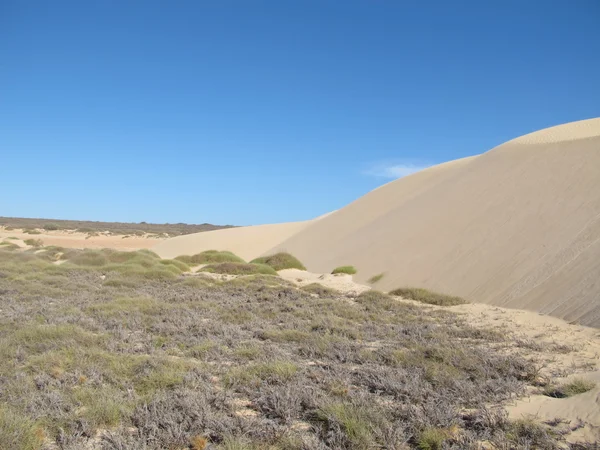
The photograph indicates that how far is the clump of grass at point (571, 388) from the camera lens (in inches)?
211

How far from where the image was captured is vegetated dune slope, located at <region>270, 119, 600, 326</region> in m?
12.2

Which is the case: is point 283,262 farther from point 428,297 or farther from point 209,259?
point 428,297

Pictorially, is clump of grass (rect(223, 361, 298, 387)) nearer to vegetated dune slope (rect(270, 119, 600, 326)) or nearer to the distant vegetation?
vegetated dune slope (rect(270, 119, 600, 326))

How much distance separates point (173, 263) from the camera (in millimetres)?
23672

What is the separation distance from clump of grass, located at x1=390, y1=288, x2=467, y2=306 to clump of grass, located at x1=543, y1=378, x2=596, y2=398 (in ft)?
25.2

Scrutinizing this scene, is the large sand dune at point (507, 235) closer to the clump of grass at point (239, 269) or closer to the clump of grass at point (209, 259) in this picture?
the clump of grass at point (239, 269)

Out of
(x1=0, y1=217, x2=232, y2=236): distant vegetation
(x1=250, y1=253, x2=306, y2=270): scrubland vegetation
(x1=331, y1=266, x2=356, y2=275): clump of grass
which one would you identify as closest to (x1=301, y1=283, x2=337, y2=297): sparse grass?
(x1=331, y1=266, x2=356, y2=275): clump of grass

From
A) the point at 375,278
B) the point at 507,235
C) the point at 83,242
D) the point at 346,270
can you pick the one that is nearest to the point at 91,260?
the point at 346,270

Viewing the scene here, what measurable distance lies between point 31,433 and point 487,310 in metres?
10.8

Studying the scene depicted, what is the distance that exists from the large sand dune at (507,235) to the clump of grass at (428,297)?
0.62 meters

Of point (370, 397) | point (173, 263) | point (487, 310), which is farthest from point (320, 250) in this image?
point (370, 397)

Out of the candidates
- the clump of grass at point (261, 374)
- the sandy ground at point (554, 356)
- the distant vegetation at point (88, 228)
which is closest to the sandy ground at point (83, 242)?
the distant vegetation at point (88, 228)

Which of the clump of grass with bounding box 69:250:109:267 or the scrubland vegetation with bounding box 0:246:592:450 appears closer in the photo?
the scrubland vegetation with bounding box 0:246:592:450

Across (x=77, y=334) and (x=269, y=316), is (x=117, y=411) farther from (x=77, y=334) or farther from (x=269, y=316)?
(x=269, y=316)
